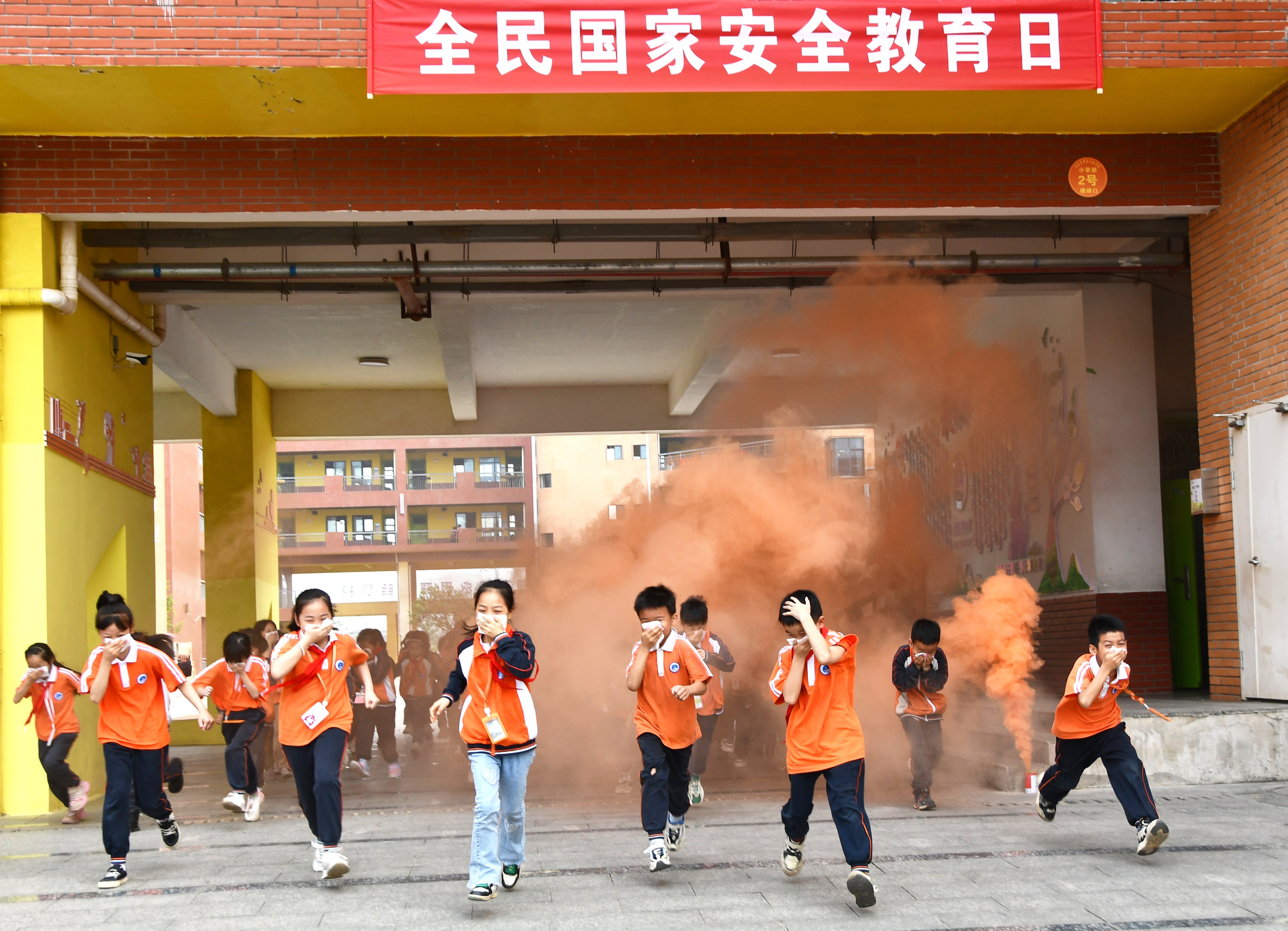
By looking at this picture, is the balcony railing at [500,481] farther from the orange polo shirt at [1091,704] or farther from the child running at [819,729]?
the child running at [819,729]

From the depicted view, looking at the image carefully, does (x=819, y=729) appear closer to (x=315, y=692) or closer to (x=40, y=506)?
(x=315, y=692)

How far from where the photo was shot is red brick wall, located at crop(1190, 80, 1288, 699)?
9.15 m

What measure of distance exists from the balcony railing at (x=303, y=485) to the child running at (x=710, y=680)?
4337 cm

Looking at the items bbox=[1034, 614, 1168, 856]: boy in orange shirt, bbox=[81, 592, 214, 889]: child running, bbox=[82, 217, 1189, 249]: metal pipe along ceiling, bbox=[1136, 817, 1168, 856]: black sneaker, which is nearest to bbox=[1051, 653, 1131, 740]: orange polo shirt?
bbox=[1034, 614, 1168, 856]: boy in orange shirt

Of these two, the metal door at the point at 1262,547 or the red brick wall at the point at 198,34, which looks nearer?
the red brick wall at the point at 198,34

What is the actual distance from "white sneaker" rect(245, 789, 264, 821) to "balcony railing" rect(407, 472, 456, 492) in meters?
40.3

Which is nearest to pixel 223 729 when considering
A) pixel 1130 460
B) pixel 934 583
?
pixel 934 583

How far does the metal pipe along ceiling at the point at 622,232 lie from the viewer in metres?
10.5

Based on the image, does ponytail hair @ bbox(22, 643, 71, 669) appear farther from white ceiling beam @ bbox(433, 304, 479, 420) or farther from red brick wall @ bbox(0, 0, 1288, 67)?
white ceiling beam @ bbox(433, 304, 479, 420)

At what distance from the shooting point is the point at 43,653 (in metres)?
8.38

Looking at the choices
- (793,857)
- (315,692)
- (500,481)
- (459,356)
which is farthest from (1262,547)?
(500,481)

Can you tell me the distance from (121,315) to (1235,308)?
10.4 meters

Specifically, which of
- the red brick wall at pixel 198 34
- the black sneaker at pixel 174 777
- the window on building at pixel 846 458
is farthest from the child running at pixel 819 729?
the window on building at pixel 846 458

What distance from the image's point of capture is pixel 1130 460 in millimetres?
12078
